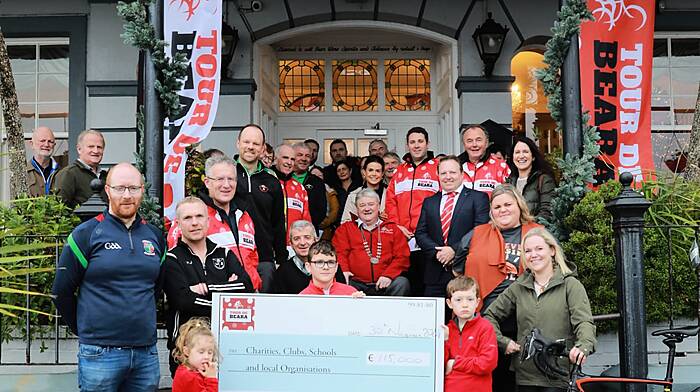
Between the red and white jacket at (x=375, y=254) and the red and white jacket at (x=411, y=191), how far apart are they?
311 millimetres

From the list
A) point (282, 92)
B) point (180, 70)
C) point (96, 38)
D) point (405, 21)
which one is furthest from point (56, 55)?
point (180, 70)

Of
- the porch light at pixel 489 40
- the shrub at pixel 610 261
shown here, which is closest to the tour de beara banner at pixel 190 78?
the shrub at pixel 610 261

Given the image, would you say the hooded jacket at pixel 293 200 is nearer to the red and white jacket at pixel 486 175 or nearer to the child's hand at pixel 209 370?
the red and white jacket at pixel 486 175

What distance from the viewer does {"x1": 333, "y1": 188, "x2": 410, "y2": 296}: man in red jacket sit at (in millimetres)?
6961

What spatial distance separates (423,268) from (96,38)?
19.9 ft

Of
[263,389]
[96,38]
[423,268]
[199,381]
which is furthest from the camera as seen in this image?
[96,38]

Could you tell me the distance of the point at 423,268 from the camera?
279 inches

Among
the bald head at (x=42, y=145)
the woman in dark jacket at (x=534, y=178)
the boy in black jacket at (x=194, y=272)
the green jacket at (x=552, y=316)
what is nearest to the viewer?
the green jacket at (x=552, y=316)

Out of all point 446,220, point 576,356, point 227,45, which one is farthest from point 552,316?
point 227,45

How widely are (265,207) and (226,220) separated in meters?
0.66

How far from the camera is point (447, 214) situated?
21.5 ft

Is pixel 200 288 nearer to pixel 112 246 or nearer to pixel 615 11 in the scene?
pixel 112 246

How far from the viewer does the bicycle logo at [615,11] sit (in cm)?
861

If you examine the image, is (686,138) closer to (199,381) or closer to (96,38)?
(96,38)
